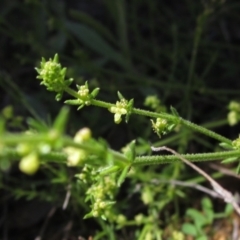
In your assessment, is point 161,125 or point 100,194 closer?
point 161,125

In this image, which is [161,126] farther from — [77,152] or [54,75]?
[77,152]

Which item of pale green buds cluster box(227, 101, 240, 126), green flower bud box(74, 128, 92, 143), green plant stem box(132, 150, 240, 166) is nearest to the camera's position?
Result: green flower bud box(74, 128, 92, 143)

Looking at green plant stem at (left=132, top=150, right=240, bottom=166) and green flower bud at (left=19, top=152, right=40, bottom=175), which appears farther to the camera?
green plant stem at (left=132, top=150, right=240, bottom=166)

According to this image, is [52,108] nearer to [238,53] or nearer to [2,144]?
[238,53]

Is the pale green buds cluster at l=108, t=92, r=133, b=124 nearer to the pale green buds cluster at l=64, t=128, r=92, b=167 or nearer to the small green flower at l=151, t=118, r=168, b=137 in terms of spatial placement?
the small green flower at l=151, t=118, r=168, b=137

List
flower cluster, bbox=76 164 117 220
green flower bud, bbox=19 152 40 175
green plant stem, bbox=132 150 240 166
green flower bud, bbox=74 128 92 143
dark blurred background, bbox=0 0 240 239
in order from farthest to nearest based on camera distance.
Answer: dark blurred background, bbox=0 0 240 239, flower cluster, bbox=76 164 117 220, green plant stem, bbox=132 150 240 166, green flower bud, bbox=74 128 92 143, green flower bud, bbox=19 152 40 175

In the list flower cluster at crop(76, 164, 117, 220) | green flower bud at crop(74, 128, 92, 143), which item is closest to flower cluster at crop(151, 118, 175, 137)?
flower cluster at crop(76, 164, 117, 220)

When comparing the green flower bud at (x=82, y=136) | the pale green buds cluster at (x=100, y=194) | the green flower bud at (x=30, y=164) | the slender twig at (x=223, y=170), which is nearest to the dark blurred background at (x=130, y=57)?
the slender twig at (x=223, y=170)

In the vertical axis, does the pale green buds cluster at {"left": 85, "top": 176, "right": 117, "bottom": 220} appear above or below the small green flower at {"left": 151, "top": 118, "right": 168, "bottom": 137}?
below

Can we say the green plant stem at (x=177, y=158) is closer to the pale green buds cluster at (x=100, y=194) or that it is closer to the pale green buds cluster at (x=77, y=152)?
the pale green buds cluster at (x=100, y=194)

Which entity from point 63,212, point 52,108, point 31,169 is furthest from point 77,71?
point 31,169

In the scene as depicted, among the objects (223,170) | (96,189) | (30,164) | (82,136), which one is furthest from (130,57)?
(30,164)
